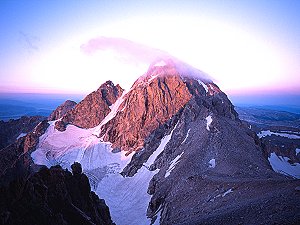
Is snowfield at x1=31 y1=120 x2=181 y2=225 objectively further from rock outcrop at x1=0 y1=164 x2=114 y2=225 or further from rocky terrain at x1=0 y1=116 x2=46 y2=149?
rocky terrain at x1=0 y1=116 x2=46 y2=149

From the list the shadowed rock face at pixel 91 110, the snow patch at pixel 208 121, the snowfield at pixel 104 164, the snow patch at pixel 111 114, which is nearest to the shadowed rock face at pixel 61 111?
the shadowed rock face at pixel 91 110

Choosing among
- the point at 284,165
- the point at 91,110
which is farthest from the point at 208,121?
the point at 91,110

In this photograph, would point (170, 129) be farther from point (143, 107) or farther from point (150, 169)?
point (143, 107)

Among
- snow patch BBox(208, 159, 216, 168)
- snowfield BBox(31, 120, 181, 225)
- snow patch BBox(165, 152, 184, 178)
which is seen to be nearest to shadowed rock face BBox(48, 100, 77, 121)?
snowfield BBox(31, 120, 181, 225)

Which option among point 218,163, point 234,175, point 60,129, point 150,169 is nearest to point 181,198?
point 234,175

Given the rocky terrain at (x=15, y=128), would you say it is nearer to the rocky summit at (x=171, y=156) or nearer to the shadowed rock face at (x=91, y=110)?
the shadowed rock face at (x=91, y=110)

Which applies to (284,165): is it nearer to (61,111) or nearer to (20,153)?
(20,153)
